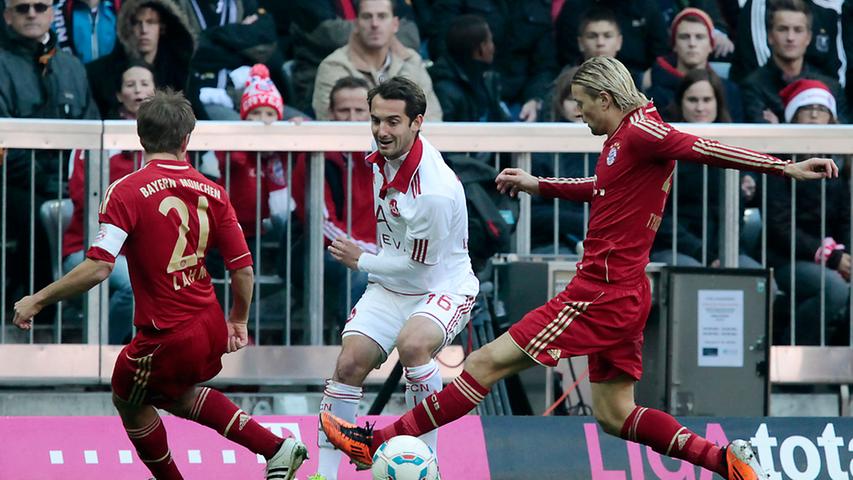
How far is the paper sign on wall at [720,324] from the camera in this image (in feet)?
33.0

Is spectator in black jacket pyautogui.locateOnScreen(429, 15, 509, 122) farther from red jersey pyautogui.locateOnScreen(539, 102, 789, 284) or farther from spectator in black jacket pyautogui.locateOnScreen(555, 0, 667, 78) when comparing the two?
red jersey pyautogui.locateOnScreen(539, 102, 789, 284)

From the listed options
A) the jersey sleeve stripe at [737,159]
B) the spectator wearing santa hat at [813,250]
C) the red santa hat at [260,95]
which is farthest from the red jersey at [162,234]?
the spectator wearing santa hat at [813,250]

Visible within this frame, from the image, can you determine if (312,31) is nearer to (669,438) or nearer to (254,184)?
(254,184)

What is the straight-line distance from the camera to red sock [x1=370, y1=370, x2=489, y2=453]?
7496mm

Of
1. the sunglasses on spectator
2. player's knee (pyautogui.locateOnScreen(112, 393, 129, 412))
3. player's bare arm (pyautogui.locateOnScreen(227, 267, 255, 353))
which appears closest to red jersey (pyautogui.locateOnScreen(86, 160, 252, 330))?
player's bare arm (pyautogui.locateOnScreen(227, 267, 255, 353))

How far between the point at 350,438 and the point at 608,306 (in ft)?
4.53

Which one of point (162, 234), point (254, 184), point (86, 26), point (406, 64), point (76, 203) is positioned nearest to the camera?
point (162, 234)

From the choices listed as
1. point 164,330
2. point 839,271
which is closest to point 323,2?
point 839,271

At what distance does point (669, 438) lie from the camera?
7.64 metres

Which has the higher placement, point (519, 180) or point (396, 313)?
point (519, 180)

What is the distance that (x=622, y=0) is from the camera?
12.4 meters

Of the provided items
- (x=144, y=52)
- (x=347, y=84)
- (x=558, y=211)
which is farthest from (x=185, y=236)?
(x=144, y=52)

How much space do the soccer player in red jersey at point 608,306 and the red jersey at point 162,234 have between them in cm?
94

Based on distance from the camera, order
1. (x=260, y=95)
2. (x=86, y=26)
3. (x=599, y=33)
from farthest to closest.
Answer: (x=599, y=33)
(x=86, y=26)
(x=260, y=95)
